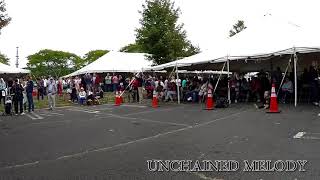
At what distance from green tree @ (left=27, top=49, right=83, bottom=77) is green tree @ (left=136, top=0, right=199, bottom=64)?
6785cm

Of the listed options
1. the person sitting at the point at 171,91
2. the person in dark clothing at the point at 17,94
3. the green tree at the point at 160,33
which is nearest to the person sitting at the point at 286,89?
the person sitting at the point at 171,91

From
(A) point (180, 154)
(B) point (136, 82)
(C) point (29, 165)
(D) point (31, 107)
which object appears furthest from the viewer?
(B) point (136, 82)

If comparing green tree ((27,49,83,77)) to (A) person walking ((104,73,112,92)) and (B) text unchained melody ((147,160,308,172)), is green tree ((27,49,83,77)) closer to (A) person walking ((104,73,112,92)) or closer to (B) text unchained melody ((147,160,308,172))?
(A) person walking ((104,73,112,92))

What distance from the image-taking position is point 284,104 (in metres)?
17.2

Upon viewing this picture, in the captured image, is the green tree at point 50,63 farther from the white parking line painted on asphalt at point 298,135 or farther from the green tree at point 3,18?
the white parking line painted on asphalt at point 298,135

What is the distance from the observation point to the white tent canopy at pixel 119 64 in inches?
1540

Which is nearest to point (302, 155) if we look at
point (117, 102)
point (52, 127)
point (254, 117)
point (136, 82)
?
point (254, 117)

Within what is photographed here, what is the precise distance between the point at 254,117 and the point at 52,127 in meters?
6.49

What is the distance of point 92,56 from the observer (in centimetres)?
10475

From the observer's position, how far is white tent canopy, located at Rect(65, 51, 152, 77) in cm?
3912

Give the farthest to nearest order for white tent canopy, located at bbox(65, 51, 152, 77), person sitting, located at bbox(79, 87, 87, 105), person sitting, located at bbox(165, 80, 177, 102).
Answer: white tent canopy, located at bbox(65, 51, 152, 77)
person sitting, located at bbox(79, 87, 87, 105)
person sitting, located at bbox(165, 80, 177, 102)

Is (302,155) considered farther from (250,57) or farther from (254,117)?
(250,57)

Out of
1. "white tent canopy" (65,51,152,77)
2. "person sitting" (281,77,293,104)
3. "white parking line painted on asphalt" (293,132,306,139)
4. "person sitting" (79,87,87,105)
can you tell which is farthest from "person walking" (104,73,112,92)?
"white parking line painted on asphalt" (293,132,306,139)

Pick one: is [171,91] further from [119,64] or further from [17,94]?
[119,64]
